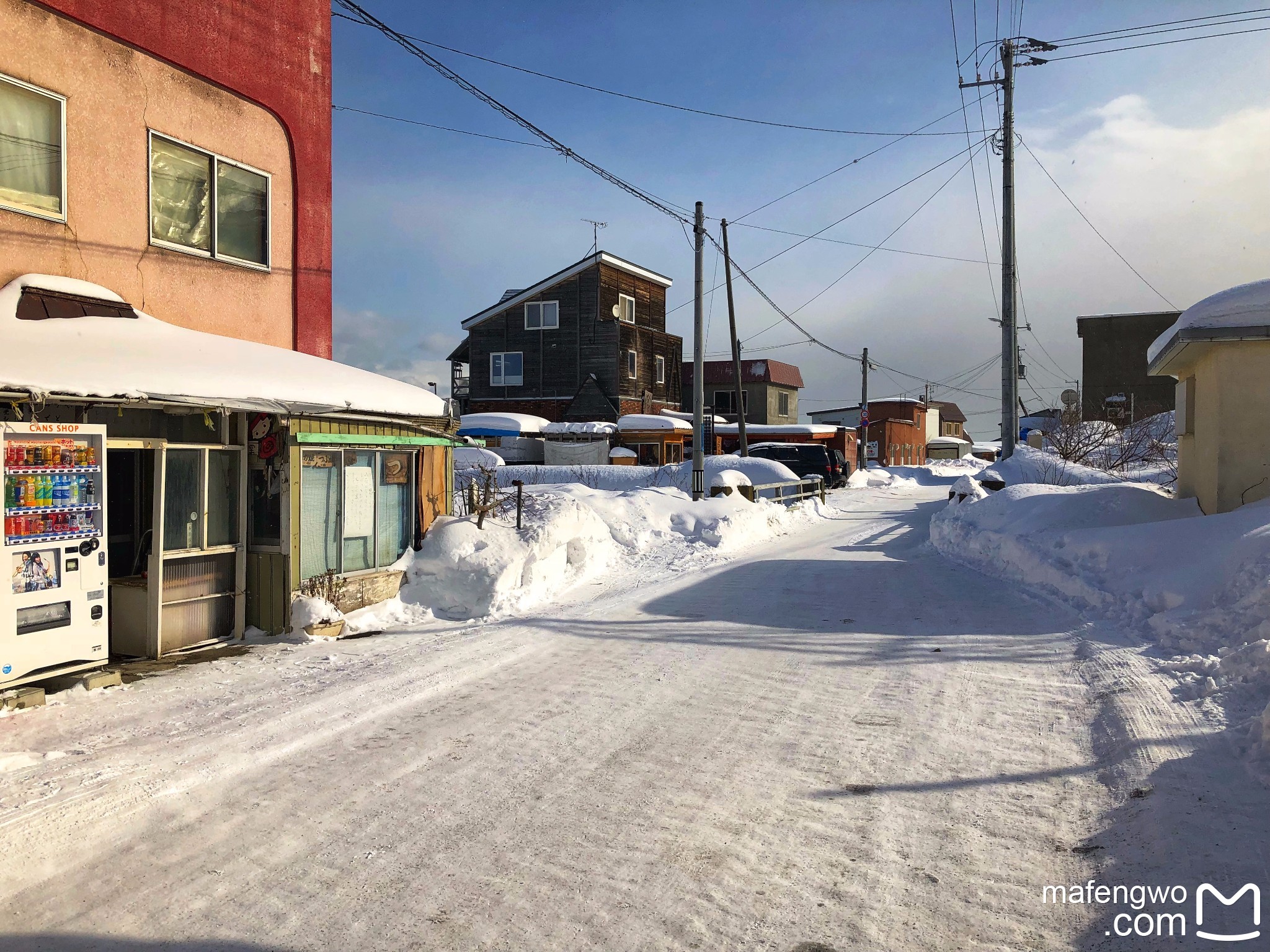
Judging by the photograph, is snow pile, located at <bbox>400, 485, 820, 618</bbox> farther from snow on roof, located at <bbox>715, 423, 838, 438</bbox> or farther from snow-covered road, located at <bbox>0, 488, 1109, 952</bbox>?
snow on roof, located at <bbox>715, 423, 838, 438</bbox>

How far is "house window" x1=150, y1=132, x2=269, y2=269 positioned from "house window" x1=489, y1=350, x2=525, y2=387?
31559 mm

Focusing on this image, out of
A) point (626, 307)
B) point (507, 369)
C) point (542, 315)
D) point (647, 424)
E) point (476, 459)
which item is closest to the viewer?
point (476, 459)

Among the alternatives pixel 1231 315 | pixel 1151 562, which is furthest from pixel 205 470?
pixel 1231 315

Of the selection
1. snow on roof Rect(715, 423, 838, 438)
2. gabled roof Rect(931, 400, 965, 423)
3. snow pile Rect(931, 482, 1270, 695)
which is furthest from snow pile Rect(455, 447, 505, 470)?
gabled roof Rect(931, 400, 965, 423)

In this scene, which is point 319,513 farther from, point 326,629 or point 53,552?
point 53,552

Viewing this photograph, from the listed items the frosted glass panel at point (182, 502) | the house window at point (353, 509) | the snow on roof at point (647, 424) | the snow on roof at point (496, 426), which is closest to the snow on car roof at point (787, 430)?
the snow on roof at point (647, 424)

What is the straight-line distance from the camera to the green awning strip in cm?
909

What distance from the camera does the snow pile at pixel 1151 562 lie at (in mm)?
6824

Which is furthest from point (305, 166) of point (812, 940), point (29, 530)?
point (812, 940)

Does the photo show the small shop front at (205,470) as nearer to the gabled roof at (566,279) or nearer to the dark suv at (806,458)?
the dark suv at (806,458)

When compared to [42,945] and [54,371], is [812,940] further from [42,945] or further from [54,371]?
[54,371]

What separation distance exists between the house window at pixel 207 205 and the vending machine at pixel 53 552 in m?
3.75

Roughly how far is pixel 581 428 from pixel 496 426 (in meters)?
3.82

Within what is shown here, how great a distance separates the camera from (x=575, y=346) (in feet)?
135
